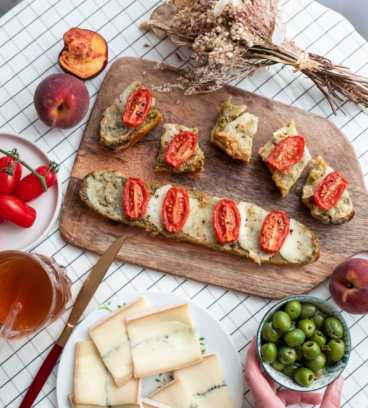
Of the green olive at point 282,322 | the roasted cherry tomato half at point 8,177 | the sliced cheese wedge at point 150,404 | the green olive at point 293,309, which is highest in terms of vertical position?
the roasted cherry tomato half at point 8,177

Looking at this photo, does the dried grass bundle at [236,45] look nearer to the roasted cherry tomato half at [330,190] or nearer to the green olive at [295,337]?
the roasted cherry tomato half at [330,190]

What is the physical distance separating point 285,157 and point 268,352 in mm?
1156

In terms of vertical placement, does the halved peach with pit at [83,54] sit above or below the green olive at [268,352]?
above

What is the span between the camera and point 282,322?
2973 millimetres

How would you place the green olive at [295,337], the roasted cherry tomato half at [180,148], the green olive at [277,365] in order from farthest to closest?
1. the roasted cherry tomato half at [180,148]
2. the green olive at [277,365]
3. the green olive at [295,337]

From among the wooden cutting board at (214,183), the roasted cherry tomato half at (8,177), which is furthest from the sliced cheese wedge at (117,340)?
the roasted cherry tomato half at (8,177)

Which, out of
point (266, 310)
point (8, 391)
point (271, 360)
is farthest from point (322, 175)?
point (8, 391)

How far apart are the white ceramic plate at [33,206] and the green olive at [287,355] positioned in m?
1.55

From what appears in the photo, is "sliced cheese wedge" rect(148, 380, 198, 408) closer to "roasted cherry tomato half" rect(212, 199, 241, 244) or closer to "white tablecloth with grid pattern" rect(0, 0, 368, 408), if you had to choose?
"white tablecloth with grid pattern" rect(0, 0, 368, 408)

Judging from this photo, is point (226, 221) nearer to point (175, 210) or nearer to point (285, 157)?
point (175, 210)

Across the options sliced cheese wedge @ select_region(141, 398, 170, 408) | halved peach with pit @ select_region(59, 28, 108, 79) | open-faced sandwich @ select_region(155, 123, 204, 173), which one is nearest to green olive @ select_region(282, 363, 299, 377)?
sliced cheese wedge @ select_region(141, 398, 170, 408)

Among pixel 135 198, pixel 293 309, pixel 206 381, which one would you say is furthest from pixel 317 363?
pixel 135 198

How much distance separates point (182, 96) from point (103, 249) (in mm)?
1083

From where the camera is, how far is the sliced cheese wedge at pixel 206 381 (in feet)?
10.5
